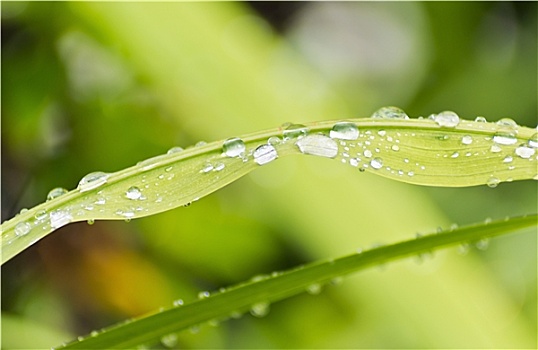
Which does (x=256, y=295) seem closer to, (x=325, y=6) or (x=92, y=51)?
(x=92, y=51)

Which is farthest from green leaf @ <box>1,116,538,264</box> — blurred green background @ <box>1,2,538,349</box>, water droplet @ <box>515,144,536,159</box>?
blurred green background @ <box>1,2,538,349</box>

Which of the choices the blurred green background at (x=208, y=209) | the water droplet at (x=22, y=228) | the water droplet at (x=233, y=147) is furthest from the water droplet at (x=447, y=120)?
the blurred green background at (x=208, y=209)

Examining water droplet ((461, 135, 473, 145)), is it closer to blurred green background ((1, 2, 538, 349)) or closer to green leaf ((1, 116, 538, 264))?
green leaf ((1, 116, 538, 264))

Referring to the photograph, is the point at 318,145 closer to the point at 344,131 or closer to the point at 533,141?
the point at 344,131

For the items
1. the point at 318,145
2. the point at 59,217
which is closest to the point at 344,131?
the point at 318,145

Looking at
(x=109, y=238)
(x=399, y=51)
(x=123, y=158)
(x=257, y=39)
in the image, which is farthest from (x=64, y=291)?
(x=399, y=51)

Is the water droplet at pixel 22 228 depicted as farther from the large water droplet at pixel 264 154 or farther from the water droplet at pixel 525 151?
the water droplet at pixel 525 151

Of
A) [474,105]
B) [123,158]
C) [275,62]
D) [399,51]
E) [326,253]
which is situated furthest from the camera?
[399,51]

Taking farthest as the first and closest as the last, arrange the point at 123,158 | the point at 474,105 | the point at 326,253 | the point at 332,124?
the point at 474,105
the point at 123,158
the point at 326,253
the point at 332,124
